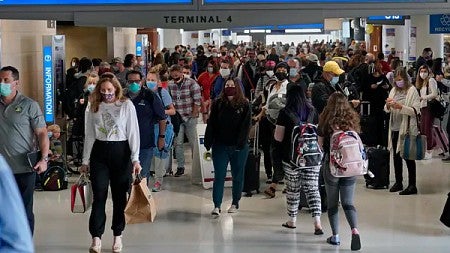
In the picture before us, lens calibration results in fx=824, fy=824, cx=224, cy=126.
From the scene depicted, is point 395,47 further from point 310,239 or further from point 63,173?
point 310,239

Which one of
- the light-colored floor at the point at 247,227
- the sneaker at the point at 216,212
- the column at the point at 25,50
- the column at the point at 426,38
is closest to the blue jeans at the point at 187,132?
the light-colored floor at the point at 247,227

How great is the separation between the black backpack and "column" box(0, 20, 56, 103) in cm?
161

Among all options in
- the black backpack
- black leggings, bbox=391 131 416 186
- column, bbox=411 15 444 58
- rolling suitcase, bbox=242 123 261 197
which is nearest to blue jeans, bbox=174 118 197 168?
rolling suitcase, bbox=242 123 261 197

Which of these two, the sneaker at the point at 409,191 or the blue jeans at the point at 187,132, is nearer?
the sneaker at the point at 409,191

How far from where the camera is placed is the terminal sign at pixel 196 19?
4438mm

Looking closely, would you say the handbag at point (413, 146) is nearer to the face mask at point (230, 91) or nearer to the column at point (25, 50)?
the face mask at point (230, 91)

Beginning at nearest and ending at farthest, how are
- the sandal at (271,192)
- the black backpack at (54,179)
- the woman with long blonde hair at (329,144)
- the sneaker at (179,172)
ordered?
1. the woman with long blonde hair at (329,144)
2. the sandal at (271,192)
3. the black backpack at (54,179)
4. the sneaker at (179,172)

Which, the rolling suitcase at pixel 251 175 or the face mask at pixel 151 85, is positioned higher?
the face mask at pixel 151 85

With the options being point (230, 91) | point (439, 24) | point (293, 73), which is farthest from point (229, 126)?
point (439, 24)

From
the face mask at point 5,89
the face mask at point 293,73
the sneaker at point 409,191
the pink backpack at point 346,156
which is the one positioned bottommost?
the sneaker at point 409,191

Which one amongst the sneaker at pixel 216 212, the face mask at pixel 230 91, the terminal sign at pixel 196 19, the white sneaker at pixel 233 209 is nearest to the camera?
the terminal sign at pixel 196 19

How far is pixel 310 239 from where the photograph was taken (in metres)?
8.27

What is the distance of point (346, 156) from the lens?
747 cm

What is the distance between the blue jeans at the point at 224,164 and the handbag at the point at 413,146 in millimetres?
2276
